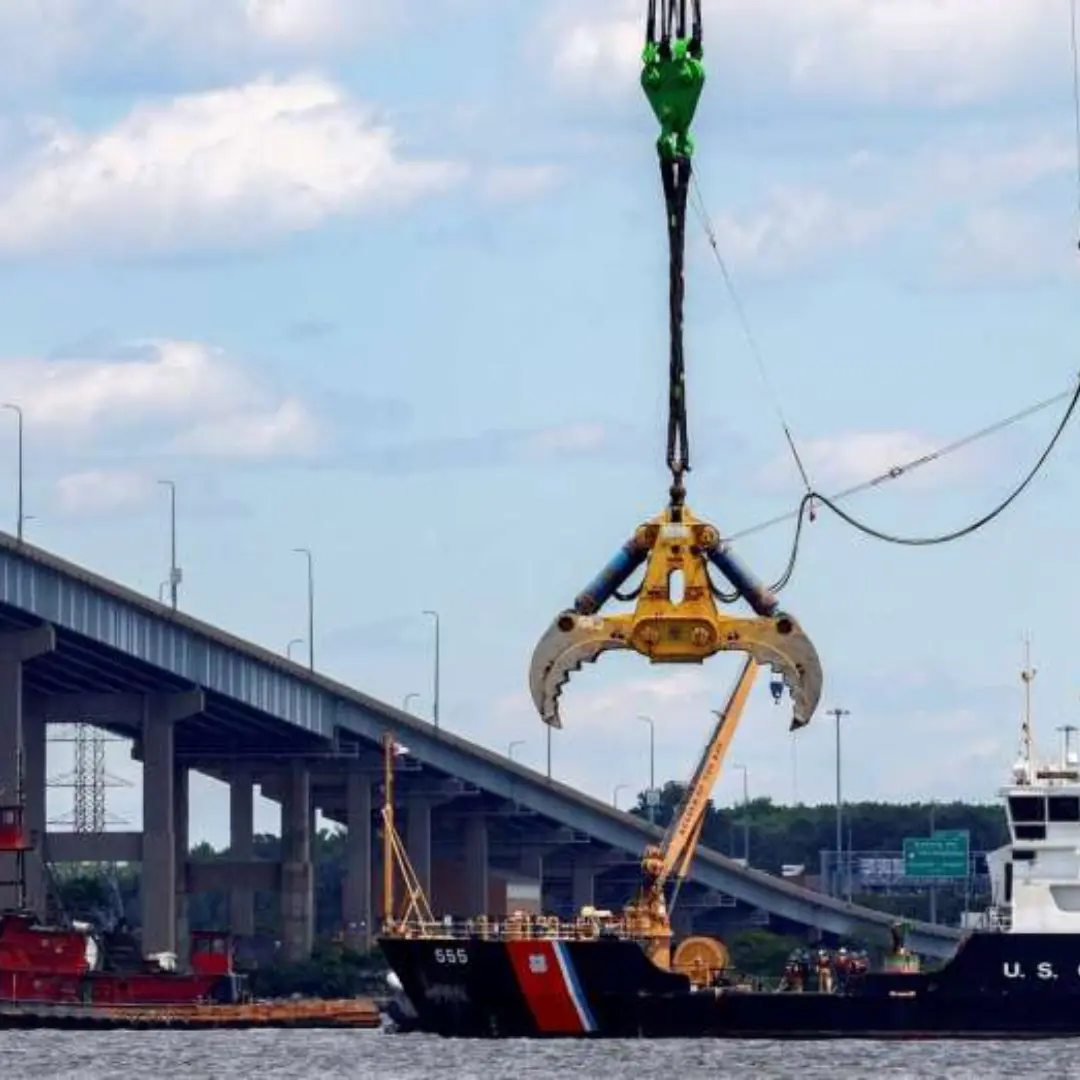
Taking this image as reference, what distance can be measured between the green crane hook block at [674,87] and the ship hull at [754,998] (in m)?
46.7

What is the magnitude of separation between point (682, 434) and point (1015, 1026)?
4262cm

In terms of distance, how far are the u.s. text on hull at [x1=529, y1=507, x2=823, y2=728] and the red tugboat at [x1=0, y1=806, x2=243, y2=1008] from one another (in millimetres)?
72277

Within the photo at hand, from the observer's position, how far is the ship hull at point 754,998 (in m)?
121

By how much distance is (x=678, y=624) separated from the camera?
83.7m

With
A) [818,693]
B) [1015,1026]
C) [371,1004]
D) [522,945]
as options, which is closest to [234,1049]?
[522,945]

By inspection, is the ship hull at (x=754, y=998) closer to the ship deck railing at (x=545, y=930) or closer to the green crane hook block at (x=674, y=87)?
the ship deck railing at (x=545, y=930)

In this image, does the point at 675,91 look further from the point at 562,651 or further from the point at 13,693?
the point at 13,693

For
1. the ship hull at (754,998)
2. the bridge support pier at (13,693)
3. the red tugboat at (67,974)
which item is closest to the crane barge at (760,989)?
the ship hull at (754,998)

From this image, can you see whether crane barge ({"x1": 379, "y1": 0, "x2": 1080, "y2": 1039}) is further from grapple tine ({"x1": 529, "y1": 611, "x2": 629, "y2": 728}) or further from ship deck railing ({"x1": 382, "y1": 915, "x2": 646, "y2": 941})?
grapple tine ({"x1": 529, "y1": 611, "x2": 629, "y2": 728})

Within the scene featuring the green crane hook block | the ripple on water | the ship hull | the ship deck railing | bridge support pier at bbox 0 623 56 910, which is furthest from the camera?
bridge support pier at bbox 0 623 56 910

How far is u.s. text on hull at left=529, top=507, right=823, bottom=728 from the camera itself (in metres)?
83.8

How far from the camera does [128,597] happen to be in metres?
183

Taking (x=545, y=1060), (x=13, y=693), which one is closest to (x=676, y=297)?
(x=545, y=1060)

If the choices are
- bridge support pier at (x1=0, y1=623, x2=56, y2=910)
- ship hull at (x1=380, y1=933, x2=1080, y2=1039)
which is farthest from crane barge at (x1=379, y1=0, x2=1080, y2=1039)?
bridge support pier at (x1=0, y1=623, x2=56, y2=910)
